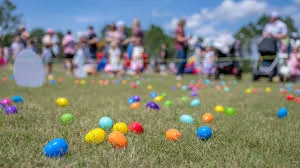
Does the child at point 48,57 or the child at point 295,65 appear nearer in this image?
the child at point 295,65

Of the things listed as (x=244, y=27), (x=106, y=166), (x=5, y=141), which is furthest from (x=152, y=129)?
(x=244, y=27)

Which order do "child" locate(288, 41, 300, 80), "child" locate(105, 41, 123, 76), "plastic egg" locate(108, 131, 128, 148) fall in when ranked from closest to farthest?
"plastic egg" locate(108, 131, 128, 148)
"child" locate(288, 41, 300, 80)
"child" locate(105, 41, 123, 76)

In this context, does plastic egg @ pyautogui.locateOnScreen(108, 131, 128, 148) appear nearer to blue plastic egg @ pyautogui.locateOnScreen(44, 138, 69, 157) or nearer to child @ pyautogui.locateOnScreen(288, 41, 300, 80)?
blue plastic egg @ pyautogui.locateOnScreen(44, 138, 69, 157)


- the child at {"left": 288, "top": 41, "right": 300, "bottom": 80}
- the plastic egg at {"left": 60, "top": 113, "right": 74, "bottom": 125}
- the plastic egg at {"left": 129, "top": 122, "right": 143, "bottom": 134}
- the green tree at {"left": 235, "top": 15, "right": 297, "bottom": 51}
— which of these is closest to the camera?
the plastic egg at {"left": 129, "top": 122, "right": 143, "bottom": 134}

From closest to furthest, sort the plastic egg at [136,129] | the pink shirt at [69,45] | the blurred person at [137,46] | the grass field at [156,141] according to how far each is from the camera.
Answer: the grass field at [156,141] → the plastic egg at [136,129] → the blurred person at [137,46] → the pink shirt at [69,45]

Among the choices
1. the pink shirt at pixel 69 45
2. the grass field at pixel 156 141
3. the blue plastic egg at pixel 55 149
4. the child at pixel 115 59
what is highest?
the pink shirt at pixel 69 45

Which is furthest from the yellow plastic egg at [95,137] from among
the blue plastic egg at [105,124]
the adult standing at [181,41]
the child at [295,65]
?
the child at [295,65]

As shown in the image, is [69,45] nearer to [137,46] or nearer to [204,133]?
[137,46]

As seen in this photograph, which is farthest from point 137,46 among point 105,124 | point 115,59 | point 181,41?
point 105,124

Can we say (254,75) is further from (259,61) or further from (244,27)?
(244,27)

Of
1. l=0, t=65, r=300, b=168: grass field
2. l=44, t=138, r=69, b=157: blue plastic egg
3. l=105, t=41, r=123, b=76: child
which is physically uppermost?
l=105, t=41, r=123, b=76: child

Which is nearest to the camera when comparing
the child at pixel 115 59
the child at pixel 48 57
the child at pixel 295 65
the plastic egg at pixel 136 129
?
the plastic egg at pixel 136 129

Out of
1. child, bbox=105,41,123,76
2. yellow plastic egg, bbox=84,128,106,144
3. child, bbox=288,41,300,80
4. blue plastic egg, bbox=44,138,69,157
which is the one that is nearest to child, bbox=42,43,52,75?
child, bbox=105,41,123,76

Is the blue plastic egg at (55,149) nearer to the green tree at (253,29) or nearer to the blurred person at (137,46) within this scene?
the blurred person at (137,46)
